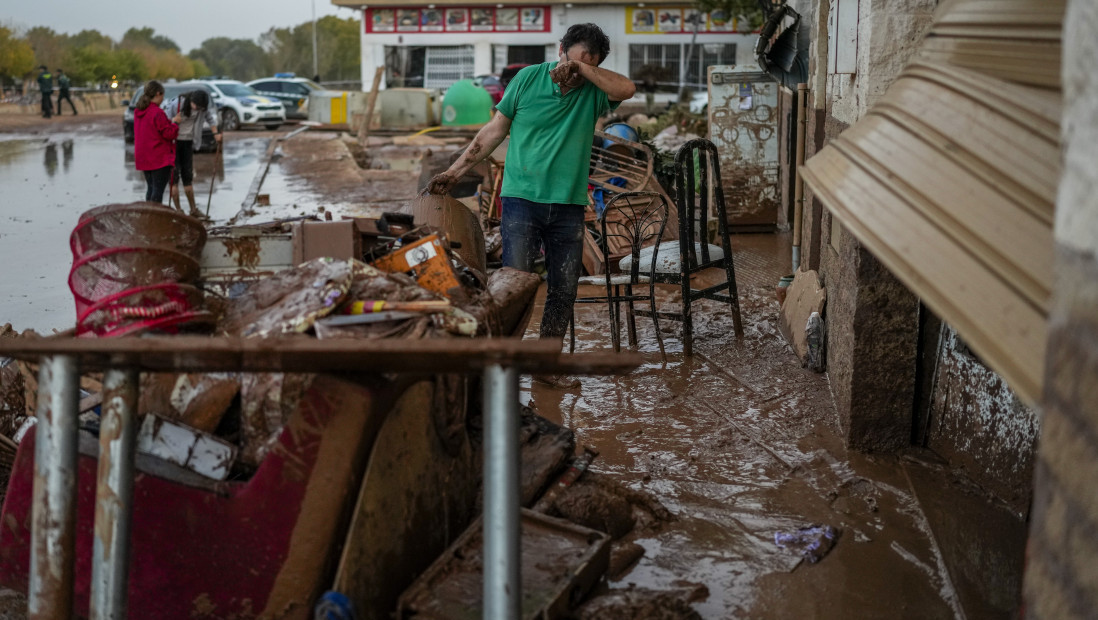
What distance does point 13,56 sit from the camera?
46719 millimetres

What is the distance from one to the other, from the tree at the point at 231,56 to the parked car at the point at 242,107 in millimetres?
65841

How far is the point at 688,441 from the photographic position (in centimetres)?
488

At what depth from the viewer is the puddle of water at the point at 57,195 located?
8234mm

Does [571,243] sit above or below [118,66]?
below

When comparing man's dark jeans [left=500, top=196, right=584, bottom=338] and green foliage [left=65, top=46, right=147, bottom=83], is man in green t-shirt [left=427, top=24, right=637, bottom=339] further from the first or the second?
green foliage [left=65, top=46, right=147, bottom=83]

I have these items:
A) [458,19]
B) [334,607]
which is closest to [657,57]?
[458,19]

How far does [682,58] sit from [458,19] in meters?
9.14

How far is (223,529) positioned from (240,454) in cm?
28

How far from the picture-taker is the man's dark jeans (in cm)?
531

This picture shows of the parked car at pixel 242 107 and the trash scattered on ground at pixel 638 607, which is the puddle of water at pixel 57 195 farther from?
the trash scattered on ground at pixel 638 607

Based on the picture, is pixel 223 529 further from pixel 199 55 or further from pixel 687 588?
pixel 199 55

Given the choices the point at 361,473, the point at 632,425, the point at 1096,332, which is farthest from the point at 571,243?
the point at 1096,332

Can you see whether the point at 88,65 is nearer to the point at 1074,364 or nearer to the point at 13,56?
the point at 13,56

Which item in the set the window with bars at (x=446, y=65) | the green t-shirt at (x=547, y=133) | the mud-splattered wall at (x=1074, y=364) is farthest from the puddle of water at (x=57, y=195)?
the window with bars at (x=446, y=65)
